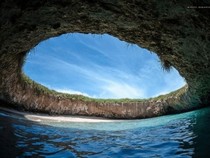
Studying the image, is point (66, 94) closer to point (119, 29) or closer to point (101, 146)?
point (119, 29)

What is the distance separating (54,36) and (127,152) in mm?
4122

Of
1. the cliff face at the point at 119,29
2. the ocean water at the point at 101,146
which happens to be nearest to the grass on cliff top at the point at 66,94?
the cliff face at the point at 119,29

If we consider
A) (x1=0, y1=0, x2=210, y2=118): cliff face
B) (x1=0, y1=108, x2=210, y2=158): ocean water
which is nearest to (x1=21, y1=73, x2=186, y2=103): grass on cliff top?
(x1=0, y1=0, x2=210, y2=118): cliff face

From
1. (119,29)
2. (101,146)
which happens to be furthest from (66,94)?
(101,146)

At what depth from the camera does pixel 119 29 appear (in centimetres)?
690

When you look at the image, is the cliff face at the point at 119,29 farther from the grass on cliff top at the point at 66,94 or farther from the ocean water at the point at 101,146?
the ocean water at the point at 101,146

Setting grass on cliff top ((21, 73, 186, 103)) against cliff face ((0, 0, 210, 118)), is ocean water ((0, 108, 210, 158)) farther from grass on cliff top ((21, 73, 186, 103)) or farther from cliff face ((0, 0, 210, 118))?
grass on cliff top ((21, 73, 186, 103))

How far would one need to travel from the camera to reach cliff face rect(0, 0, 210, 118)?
5.21 meters

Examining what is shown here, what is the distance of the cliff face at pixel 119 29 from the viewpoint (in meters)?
5.21

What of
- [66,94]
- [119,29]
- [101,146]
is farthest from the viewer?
[66,94]

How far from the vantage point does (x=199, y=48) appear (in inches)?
256

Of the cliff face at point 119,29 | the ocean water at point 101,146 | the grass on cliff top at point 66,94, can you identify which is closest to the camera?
the ocean water at point 101,146

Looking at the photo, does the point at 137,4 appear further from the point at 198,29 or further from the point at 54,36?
the point at 54,36

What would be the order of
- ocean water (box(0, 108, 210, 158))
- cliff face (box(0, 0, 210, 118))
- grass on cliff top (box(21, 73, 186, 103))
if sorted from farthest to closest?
grass on cliff top (box(21, 73, 186, 103))
cliff face (box(0, 0, 210, 118))
ocean water (box(0, 108, 210, 158))
